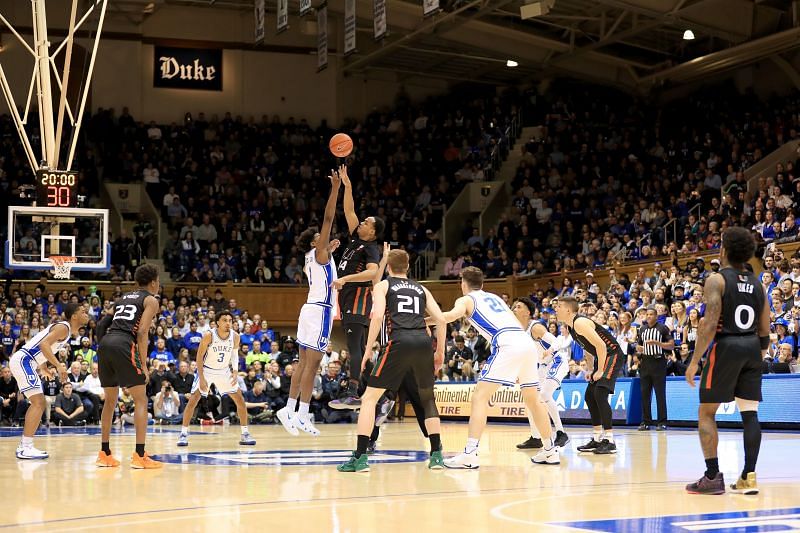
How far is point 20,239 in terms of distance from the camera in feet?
66.2

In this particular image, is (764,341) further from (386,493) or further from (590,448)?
(590,448)

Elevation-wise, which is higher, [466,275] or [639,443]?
[466,275]

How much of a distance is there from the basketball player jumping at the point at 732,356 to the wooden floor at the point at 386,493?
297mm

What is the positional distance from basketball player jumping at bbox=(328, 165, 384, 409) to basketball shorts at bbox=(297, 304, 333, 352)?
1.71 feet

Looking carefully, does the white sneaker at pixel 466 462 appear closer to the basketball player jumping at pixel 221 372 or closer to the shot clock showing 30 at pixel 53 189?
the basketball player jumping at pixel 221 372

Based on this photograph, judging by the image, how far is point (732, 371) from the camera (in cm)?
805

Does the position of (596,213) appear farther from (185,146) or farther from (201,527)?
(201,527)

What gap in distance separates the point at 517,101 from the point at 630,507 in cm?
3315

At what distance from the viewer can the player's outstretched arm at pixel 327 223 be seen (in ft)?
36.1

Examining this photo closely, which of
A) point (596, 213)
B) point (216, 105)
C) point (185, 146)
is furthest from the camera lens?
point (216, 105)

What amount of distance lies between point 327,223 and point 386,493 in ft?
13.5

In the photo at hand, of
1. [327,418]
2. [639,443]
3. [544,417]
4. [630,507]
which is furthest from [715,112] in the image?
[630,507]

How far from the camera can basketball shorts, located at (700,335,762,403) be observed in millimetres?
8047

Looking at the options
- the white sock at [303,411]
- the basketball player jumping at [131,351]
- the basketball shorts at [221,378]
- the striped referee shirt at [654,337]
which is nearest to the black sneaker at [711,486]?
the white sock at [303,411]
